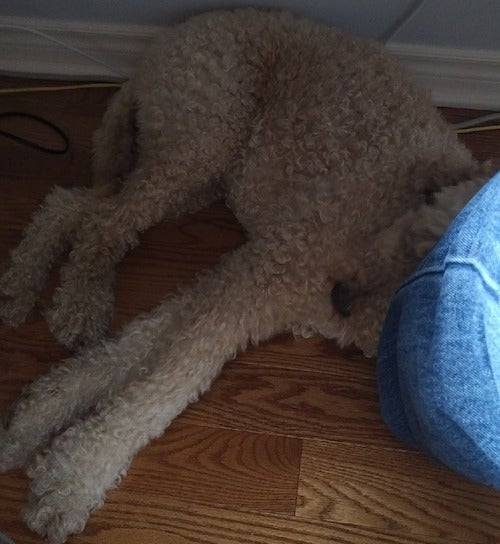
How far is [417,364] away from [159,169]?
0.62 metres

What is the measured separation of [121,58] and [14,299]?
0.58 metres

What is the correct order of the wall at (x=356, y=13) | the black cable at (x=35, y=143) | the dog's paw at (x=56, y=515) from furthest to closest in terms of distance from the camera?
the black cable at (x=35, y=143), the wall at (x=356, y=13), the dog's paw at (x=56, y=515)

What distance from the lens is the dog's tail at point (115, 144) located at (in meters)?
1.33

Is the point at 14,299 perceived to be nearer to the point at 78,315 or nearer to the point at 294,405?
the point at 78,315

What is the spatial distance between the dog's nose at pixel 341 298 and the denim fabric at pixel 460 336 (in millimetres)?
260

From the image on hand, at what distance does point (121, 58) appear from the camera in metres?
1.50

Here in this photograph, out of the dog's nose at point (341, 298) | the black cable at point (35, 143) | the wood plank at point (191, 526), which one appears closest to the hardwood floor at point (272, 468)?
the wood plank at point (191, 526)

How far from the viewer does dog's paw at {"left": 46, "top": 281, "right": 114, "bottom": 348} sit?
1.25 meters

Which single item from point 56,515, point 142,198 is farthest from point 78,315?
point 56,515

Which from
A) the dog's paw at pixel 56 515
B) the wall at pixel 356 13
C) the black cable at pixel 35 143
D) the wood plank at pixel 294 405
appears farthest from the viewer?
the black cable at pixel 35 143

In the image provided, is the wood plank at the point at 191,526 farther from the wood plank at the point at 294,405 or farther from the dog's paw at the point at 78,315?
the dog's paw at the point at 78,315

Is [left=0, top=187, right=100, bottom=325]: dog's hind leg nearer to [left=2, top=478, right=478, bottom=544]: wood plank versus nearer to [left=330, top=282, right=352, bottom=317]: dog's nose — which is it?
[left=2, top=478, right=478, bottom=544]: wood plank

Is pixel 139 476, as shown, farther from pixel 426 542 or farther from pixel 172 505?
pixel 426 542

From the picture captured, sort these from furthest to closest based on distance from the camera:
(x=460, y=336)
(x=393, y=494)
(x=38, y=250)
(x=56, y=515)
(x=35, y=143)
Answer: (x=35, y=143) < (x=38, y=250) < (x=393, y=494) < (x=56, y=515) < (x=460, y=336)
